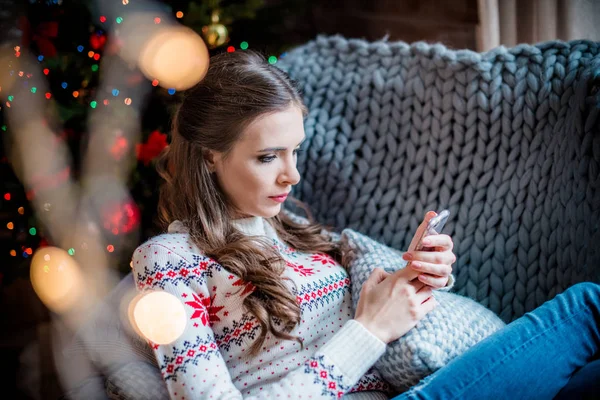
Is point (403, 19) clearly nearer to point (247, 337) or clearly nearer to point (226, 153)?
point (226, 153)

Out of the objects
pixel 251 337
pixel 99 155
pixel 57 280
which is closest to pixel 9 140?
pixel 99 155

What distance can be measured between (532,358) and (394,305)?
0.24 meters

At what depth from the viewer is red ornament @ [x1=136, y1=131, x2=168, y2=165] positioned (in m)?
1.39

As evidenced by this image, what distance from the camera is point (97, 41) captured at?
4.38 feet

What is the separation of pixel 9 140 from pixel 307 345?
0.85 m

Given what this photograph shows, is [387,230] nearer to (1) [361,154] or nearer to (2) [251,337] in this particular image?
(1) [361,154]

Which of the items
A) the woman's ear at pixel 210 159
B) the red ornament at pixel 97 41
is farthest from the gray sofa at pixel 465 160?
the red ornament at pixel 97 41

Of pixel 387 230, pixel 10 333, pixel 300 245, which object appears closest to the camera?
pixel 300 245

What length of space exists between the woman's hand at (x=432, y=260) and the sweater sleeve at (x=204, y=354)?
0.14 meters

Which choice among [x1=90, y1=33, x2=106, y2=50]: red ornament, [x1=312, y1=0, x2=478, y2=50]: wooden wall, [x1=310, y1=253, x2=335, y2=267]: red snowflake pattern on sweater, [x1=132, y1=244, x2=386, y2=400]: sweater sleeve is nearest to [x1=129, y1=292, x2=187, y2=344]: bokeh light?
[x1=132, y1=244, x2=386, y2=400]: sweater sleeve

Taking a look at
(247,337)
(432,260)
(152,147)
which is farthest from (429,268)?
(152,147)

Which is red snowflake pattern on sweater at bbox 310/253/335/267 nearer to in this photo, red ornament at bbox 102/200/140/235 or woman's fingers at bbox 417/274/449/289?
woman's fingers at bbox 417/274/449/289

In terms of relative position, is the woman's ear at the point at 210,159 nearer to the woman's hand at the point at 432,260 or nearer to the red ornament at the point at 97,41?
the woman's hand at the point at 432,260

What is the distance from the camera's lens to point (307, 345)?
101 centimetres
